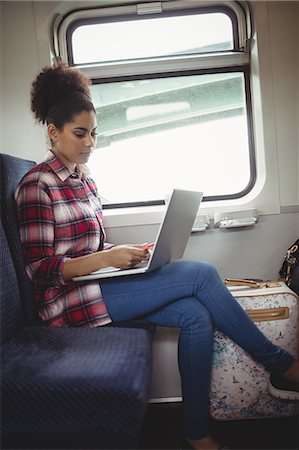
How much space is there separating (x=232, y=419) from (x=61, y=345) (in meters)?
0.80

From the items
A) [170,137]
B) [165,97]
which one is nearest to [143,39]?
[165,97]

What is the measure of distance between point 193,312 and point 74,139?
0.81 m

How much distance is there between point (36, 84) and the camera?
175cm

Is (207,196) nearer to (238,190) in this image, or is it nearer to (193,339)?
(238,190)

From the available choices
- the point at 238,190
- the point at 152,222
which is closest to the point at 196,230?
the point at 152,222

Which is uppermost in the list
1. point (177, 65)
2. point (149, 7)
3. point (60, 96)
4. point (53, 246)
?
point (149, 7)

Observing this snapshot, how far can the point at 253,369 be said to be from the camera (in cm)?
154

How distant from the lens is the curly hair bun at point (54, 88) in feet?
5.54

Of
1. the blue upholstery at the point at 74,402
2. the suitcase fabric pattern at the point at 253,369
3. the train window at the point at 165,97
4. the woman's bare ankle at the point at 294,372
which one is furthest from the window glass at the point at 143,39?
the blue upholstery at the point at 74,402

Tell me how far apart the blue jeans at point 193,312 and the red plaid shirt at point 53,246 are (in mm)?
78

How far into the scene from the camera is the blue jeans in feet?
4.65

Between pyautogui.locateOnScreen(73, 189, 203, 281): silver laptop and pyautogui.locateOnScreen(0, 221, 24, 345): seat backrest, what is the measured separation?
0.23m

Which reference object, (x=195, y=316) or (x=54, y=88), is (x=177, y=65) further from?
(x=195, y=316)

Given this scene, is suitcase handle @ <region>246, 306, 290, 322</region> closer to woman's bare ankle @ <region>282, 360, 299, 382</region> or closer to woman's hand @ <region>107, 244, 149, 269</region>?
woman's bare ankle @ <region>282, 360, 299, 382</region>
